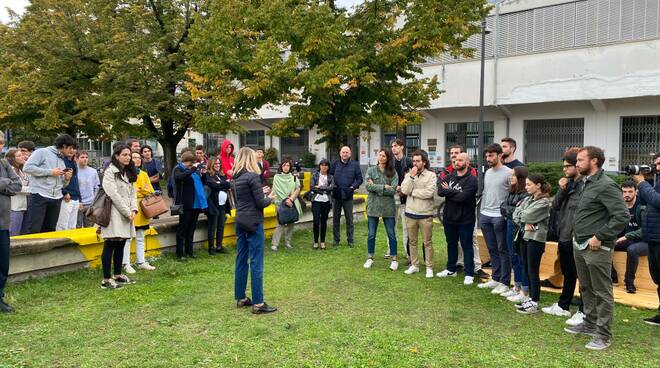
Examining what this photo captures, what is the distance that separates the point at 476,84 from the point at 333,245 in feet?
51.9

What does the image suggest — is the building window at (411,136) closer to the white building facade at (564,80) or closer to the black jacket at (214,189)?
the white building facade at (564,80)

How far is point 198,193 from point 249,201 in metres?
2.85

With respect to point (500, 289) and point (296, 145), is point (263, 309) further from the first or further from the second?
point (296, 145)

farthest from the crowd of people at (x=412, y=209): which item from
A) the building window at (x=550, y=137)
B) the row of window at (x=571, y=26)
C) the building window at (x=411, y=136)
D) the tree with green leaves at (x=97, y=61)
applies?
the building window at (x=411, y=136)

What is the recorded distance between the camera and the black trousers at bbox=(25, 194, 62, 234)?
7.53 metres

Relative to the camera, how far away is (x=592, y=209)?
4805 mm

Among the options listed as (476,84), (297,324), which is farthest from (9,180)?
(476,84)

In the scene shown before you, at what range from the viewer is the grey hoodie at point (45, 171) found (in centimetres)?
720

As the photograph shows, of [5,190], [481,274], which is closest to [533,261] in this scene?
[481,274]

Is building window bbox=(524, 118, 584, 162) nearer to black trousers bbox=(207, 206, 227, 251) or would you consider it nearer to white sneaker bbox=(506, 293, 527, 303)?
black trousers bbox=(207, 206, 227, 251)

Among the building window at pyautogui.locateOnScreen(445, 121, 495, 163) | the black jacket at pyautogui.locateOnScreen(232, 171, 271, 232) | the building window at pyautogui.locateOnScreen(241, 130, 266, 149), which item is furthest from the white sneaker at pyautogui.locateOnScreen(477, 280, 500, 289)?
the building window at pyautogui.locateOnScreen(241, 130, 266, 149)

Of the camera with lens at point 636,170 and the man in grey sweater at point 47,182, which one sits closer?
the camera with lens at point 636,170

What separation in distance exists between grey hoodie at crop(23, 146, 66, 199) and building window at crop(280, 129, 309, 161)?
24.3m

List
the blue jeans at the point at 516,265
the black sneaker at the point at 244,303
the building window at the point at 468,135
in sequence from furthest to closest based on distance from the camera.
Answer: the building window at the point at 468,135, the blue jeans at the point at 516,265, the black sneaker at the point at 244,303
